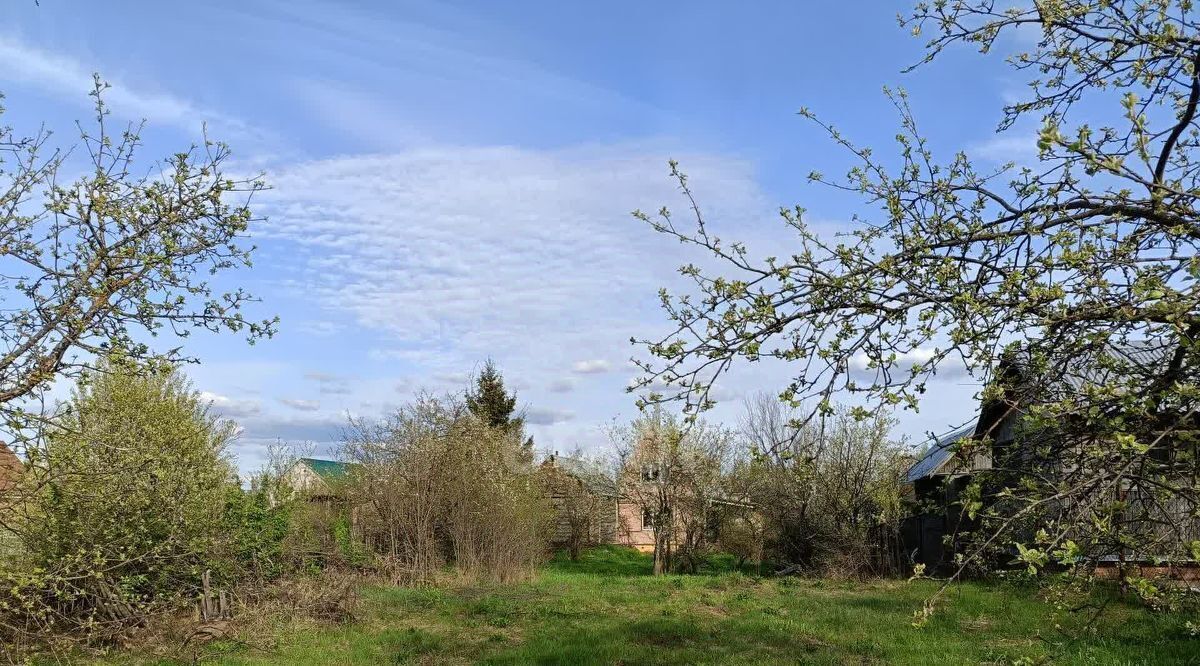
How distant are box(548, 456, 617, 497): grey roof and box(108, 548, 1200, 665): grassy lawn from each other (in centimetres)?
989

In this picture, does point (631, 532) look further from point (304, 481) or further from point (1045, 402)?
point (1045, 402)

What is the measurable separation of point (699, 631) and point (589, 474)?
1608 centimetres

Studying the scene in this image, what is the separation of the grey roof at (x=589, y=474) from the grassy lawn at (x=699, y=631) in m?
9.89

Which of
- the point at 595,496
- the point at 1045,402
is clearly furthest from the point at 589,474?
the point at 1045,402

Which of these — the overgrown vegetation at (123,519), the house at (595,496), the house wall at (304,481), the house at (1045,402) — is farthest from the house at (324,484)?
the house at (1045,402)

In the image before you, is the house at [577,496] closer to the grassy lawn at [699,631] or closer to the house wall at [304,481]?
the house wall at [304,481]

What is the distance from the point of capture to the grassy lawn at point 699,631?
9.26 m

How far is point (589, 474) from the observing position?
88.8ft

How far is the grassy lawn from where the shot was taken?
9.26 metres

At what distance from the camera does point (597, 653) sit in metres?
9.59

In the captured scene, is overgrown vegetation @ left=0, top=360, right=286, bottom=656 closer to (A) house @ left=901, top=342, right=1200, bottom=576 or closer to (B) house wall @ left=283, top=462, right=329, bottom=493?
(B) house wall @ left=283, top=462, right=329, bottom=493

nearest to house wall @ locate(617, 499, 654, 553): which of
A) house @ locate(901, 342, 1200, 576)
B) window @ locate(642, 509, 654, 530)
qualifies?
window @ locate(642, 509, 654, 530)

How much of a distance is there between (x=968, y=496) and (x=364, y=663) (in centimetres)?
783

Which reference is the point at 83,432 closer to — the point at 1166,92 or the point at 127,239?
the point at 127,239
